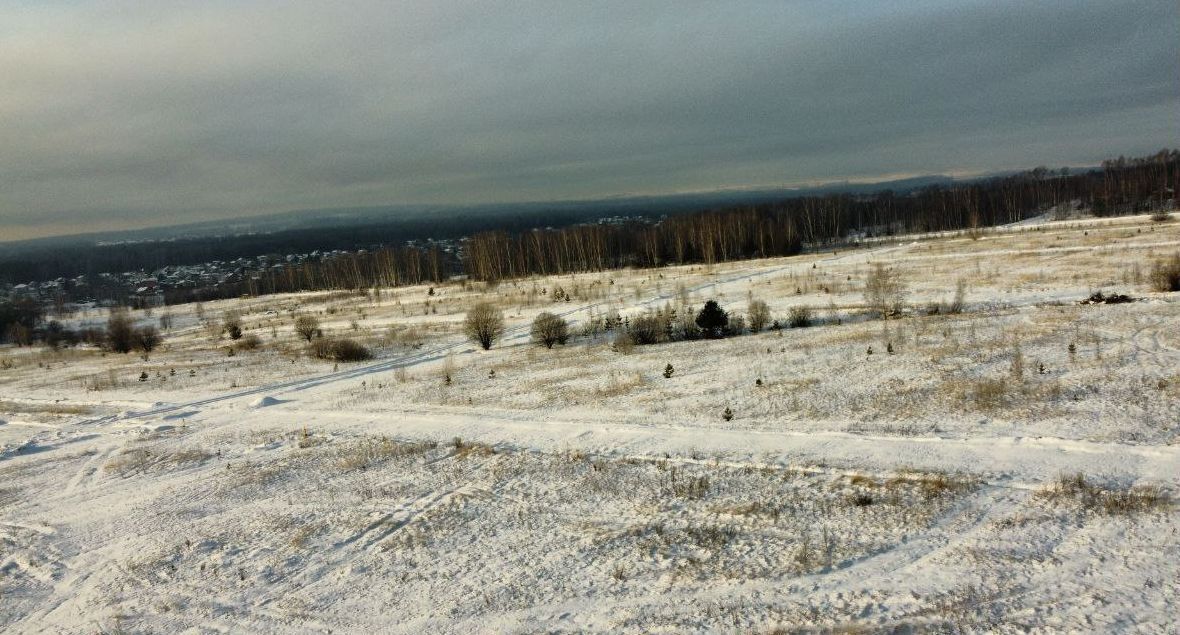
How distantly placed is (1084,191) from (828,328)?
Result: 125 metres

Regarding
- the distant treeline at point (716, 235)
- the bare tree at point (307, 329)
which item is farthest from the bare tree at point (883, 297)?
the distant treeline at point (716, 235)

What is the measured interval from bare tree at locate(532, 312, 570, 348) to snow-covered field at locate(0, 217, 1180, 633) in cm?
520

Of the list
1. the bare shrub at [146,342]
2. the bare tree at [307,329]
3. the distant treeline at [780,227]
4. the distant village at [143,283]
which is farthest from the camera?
the distant village at [143,283]

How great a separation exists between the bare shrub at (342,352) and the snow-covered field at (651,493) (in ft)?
20.6

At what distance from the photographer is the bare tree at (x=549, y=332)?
93.7 ft

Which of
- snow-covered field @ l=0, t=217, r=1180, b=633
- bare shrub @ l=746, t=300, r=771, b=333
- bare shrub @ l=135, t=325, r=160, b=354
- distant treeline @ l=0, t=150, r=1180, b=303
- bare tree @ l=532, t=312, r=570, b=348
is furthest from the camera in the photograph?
distant treeline @ l=0, t=150, r=1180, b=303

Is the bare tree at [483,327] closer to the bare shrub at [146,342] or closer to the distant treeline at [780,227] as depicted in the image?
the bare shrub at [146,342]

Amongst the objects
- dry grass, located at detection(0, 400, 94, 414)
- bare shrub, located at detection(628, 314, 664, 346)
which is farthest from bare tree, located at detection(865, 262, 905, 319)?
dry grass, located at detection(0, 400, 94, 414)

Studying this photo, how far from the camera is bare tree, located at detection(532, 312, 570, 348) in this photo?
28547 mm

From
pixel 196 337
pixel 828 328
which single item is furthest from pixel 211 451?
pixel 196 337

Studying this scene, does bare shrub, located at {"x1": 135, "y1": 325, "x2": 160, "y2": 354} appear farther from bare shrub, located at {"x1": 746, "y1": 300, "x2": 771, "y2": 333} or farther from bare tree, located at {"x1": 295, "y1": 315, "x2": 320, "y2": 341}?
bare shrub, located at {"x1": 746, "y1": 300, "x2": 771, "y2": 333}

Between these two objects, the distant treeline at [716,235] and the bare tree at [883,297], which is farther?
the distant treeline at [716,235]

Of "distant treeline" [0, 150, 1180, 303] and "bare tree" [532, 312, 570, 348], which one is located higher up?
"distant treeline" [0, 150, 1180, 303]

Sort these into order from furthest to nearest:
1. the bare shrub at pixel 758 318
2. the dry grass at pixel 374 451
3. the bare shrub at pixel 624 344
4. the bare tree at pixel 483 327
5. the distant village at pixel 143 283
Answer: the distant village at pixel 143 283 → the bare tree at pixel 483 327 → the bare shrub at pixel 758 318 → the bare shrub at pixel 624 344 → the dry grass at pixel 374 451
